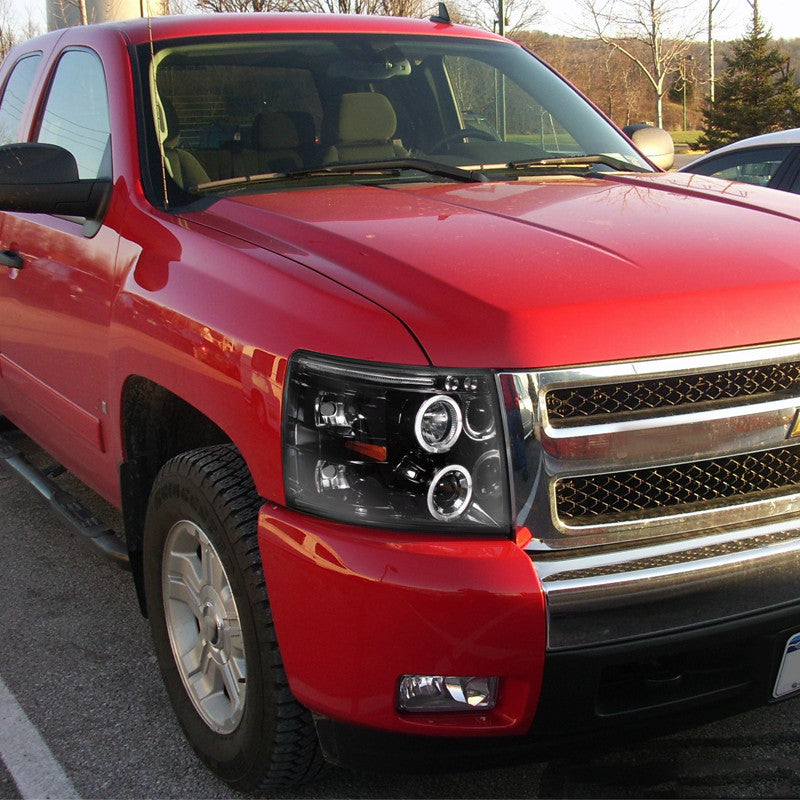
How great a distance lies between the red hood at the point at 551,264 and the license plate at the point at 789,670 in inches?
25.1

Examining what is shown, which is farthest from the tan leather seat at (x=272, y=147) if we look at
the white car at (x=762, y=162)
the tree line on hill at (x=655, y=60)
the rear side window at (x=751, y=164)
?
the tree line on hill at (x=655, y=60)

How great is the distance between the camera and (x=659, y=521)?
2.10 meters

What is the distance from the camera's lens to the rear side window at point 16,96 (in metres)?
4.11

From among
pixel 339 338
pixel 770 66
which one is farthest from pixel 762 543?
pixel 770 66

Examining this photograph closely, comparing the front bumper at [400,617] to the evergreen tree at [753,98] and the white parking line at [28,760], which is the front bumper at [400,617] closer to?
the white parking line at [28,760]

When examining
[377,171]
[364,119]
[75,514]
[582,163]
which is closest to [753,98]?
[582,163]

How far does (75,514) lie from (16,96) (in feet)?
5.89

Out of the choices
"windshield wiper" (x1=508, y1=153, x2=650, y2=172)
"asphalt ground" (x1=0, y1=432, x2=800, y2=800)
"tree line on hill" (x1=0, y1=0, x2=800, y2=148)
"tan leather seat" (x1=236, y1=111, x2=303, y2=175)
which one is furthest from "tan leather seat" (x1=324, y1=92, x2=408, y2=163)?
"tree line on hill" (x1=0, y1=0, x2=800, y2=148)

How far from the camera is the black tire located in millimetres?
2256

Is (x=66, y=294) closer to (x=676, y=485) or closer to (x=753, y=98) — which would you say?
(x=676, y=485)

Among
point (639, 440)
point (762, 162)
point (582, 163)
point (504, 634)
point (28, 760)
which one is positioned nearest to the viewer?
point (504, 634)

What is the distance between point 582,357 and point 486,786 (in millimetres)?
1192

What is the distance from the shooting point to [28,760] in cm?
276

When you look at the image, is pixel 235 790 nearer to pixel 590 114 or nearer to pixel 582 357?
pixel 582 357
